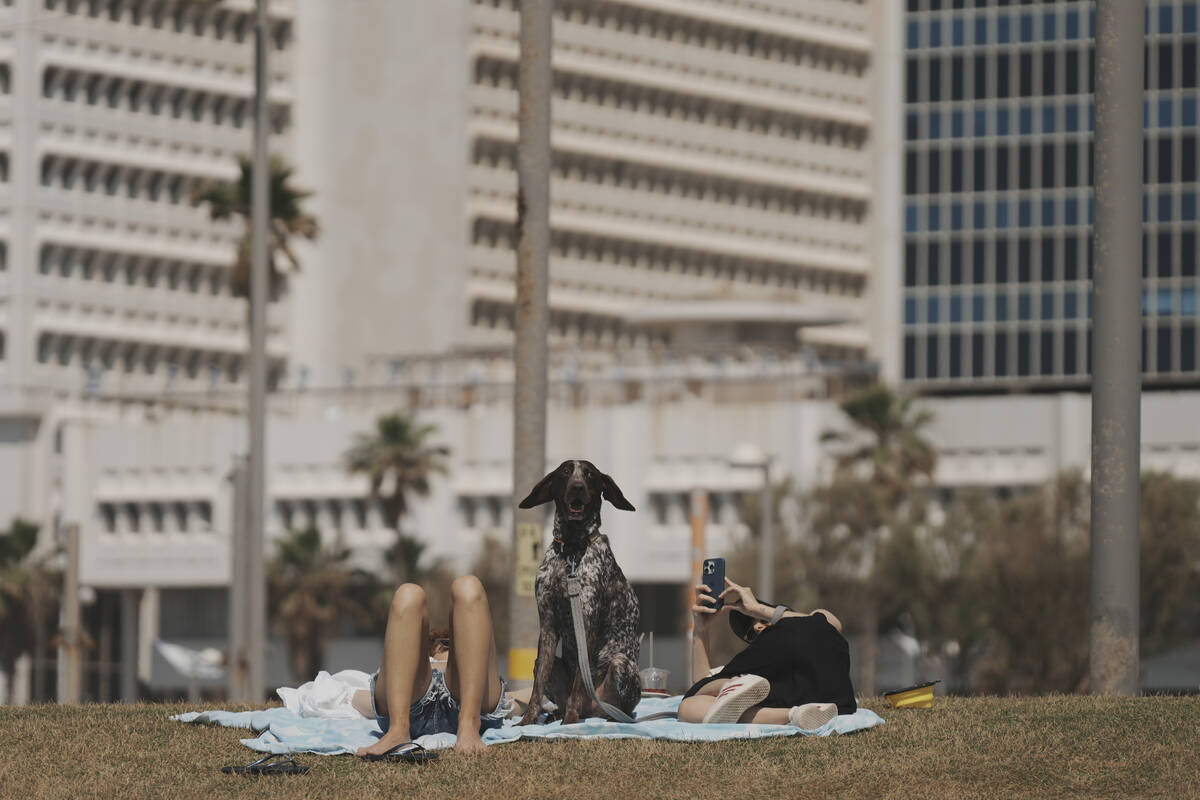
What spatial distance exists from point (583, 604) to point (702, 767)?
1079 mm

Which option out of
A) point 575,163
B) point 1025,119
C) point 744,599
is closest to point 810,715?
point 744,599

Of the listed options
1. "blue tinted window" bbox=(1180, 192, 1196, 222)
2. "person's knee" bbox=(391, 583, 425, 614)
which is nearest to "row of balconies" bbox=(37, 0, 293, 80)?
"blue tinted window" bbox=(1180, 192, 1196, 222)

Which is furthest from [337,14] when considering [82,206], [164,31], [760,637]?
[760,637]

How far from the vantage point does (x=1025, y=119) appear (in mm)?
109688

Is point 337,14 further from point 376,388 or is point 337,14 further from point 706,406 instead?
point 706,406

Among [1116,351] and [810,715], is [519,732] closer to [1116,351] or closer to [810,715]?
[810,715]

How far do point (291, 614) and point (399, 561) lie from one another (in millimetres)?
4642

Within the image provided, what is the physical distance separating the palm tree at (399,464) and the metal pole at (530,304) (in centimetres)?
6931

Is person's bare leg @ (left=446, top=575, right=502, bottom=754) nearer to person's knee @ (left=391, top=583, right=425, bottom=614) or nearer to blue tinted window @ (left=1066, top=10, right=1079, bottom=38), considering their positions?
person's knee @ (left=391, top=583, right=425, bottom=614)

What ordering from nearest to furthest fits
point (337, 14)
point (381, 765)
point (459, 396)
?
point (381, 765) < point (459, 396) < point (337, 14)

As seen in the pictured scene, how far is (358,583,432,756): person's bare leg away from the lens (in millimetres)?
13164

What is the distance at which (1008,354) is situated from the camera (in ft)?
361

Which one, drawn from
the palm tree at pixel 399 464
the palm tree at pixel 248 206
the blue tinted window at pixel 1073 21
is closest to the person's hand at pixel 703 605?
the palm tree at pixel 248 206

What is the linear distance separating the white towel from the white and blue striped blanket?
0.05 metres
